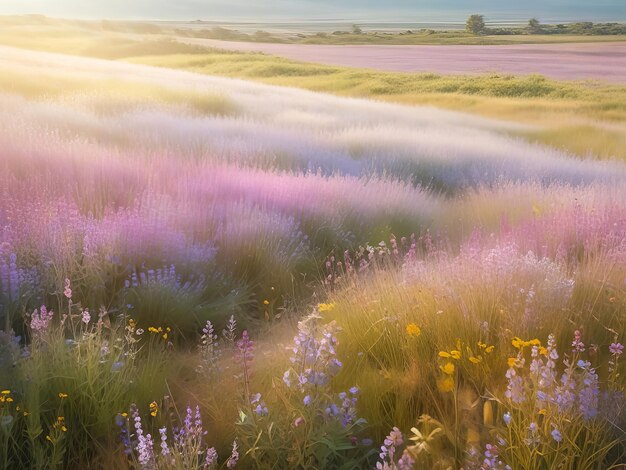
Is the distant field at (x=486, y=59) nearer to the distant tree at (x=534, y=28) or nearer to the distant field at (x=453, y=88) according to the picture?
the distant field at (x=453, y=88)

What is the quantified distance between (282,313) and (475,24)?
187ft

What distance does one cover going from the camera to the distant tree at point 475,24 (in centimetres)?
5447

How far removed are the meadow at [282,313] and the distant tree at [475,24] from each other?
168 ft

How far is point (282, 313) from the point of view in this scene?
406 centimetres

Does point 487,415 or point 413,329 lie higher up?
point 413,329

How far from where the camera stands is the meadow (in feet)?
7.22

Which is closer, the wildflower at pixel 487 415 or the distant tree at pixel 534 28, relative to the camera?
the wildflower at pixel 487 415

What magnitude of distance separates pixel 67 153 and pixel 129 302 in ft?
7.15

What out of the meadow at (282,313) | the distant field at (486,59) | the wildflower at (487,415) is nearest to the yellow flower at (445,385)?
the meadow at (282,313)

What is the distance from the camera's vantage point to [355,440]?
229 cm

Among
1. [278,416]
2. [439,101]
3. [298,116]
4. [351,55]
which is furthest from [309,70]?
[278,416]

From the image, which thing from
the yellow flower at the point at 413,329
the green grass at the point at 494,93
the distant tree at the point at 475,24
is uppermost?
the distant tree at the point at 475,24

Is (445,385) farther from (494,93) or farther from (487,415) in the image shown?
(494,93)

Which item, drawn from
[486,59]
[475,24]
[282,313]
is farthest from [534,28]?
[282,313]
